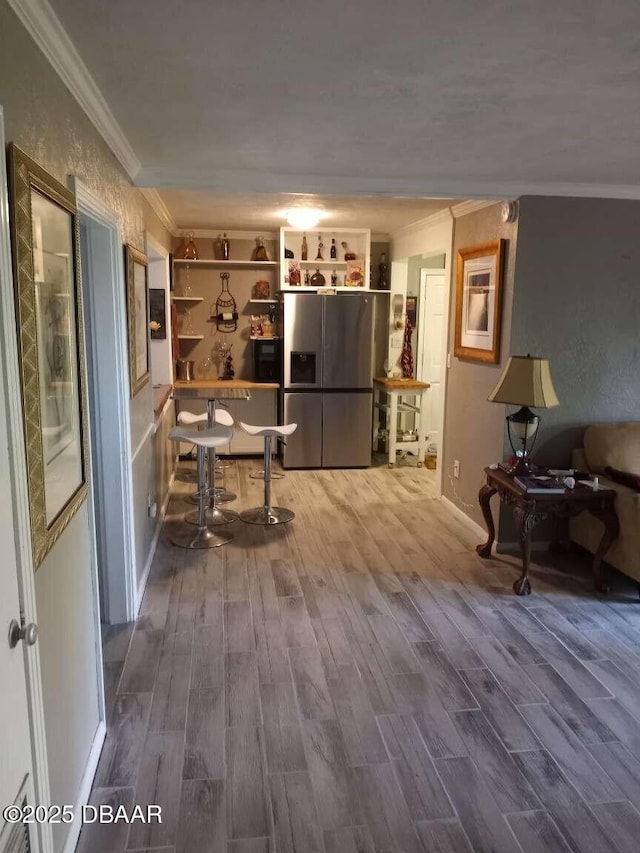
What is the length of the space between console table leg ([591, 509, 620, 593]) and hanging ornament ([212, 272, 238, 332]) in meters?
4.34

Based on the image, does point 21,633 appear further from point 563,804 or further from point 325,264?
point 325,264

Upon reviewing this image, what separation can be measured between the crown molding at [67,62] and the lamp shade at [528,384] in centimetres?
234

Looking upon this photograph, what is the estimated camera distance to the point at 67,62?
181 cm

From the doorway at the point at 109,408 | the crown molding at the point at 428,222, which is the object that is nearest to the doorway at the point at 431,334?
the crown molding at the point at 428,222

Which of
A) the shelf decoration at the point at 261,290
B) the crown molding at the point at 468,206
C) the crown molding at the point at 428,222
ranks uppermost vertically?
the crown molding at the point at 428,222

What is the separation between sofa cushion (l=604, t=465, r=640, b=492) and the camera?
346 cm

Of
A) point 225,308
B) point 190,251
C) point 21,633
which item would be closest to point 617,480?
point 21,633

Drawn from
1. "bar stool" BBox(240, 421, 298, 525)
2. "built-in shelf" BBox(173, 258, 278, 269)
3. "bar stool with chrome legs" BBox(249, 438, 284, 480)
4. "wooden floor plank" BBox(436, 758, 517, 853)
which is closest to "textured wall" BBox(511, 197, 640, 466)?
"bar stool" BBox(240, 421, 298, 525)

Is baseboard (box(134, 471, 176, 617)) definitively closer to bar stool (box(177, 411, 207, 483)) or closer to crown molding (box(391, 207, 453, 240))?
bar stool (box(177, 411, 207, 483))

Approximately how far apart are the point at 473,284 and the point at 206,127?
2379 mm

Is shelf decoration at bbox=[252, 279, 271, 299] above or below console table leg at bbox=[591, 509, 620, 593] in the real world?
above

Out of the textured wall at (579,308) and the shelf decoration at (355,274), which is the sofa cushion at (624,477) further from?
the shelf decoration at (355,274)

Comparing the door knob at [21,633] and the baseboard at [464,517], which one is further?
the baseboard at [464,517]

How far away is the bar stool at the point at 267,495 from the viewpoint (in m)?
4.47
